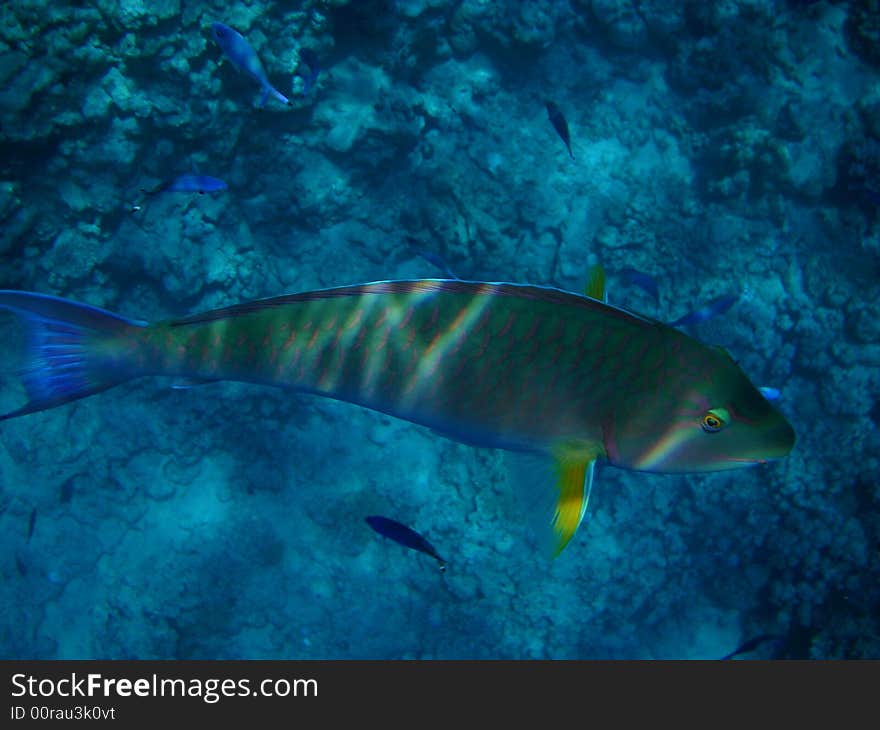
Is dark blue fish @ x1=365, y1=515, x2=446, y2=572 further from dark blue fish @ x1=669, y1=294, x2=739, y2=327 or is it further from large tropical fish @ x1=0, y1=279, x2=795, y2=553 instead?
dark blue fish @ x1=669, y1=294, x2=739, y2=327

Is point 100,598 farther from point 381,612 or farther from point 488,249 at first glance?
→ point 488,249

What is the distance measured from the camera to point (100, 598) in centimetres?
610

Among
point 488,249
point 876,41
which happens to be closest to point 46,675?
point 488,249

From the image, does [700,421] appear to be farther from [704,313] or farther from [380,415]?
[380,415]

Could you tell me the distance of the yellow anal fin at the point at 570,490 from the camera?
1.91m

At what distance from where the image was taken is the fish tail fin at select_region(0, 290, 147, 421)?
203cm

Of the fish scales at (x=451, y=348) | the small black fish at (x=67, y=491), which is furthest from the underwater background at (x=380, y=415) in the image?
the fish scales at (x=451, y=348)

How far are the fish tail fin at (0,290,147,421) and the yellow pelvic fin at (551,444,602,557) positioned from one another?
67.7 inches

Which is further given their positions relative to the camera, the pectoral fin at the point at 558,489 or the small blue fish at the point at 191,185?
the small blue fish at the point at 191,185

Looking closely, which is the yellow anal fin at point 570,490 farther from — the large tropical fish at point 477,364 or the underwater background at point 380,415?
the underwater background at point 380,415

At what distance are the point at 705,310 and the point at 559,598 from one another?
3.85m

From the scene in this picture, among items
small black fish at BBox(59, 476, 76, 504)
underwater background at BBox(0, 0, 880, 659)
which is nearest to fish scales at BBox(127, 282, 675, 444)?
underwater background at BBox(0, 0, 880, 659)

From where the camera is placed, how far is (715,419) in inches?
71.2

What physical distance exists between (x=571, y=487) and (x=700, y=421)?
20.0 inches
